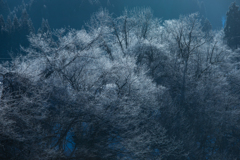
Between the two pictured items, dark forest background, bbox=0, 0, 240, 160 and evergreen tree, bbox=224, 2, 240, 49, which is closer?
dark forest background, bbox=0, 0, 240, 160

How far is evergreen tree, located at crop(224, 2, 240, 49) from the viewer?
2514cm

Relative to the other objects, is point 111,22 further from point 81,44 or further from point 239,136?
point 239,136

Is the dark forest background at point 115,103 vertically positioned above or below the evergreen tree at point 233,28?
below

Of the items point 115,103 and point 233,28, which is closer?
point 115,103

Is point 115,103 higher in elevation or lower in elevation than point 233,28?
lower

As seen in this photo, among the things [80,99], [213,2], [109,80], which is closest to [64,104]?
[80,99]

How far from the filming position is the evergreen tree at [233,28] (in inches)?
990

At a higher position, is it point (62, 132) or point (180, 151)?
point (62, 132)

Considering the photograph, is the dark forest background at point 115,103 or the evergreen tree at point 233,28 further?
the evergreen tree at point 233,28

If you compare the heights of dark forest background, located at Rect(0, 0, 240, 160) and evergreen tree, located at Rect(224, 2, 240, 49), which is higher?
evergreen tree, located at Rect(224, 2, 240, 49)

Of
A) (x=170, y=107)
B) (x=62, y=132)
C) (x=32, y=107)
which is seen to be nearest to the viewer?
(x=32, y=107)

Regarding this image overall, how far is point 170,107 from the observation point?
42.1 ft

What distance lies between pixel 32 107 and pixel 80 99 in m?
2.24

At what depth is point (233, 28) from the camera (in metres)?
25.8
